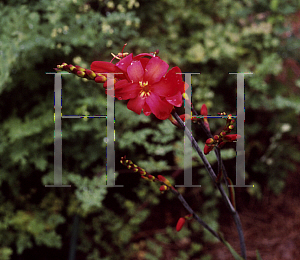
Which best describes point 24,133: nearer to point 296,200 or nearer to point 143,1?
point 143,1

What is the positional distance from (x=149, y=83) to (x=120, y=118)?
41.1 inches

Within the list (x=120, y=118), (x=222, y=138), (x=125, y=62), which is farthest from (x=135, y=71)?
(x=120, y=118)

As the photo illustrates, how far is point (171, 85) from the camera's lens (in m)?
0.62

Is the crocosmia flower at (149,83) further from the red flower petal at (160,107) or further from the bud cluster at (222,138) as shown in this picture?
the bud cluster at (222,138)

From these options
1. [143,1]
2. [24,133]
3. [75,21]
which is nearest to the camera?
[24,133]

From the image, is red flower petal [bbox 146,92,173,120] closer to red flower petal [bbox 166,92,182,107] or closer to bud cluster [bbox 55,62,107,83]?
red flower petal [bbox 166,92,182,107]

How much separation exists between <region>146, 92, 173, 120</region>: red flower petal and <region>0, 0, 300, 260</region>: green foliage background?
0.80m

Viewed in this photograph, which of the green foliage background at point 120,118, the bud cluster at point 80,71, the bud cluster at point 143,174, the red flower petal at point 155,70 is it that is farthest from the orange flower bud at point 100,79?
the green foliage background at point 120,118

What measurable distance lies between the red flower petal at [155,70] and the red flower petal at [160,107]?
0.14ft

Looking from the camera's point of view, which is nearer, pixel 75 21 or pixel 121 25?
pixel 75 21

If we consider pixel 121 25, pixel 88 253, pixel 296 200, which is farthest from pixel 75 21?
pixel 296 200

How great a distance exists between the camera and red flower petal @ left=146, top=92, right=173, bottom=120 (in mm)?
623

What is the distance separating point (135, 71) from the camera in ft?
2.02

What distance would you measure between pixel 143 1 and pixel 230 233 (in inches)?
72.7
